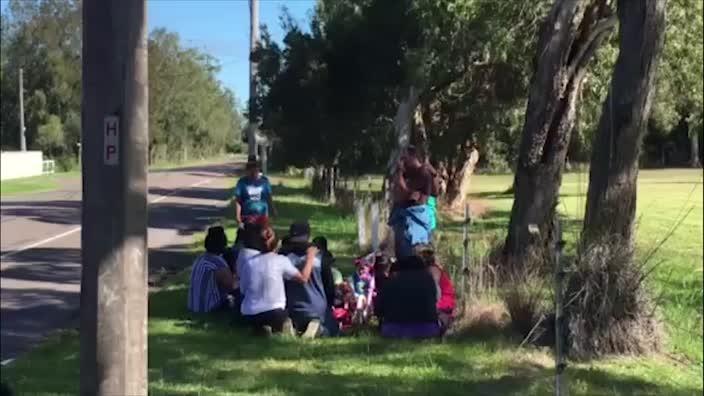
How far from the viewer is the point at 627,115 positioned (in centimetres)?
809

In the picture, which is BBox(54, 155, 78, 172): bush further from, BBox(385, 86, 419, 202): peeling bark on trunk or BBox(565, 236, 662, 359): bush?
BBox(565, 236, 662, 359): bush

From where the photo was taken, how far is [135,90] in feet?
11.3

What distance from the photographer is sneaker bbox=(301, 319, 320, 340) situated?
8.46 meters

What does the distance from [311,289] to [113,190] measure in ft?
17.6

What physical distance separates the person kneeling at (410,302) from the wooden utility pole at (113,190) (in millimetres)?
4790

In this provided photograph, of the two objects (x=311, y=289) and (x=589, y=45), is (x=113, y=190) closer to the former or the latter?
(x=311, y=289)

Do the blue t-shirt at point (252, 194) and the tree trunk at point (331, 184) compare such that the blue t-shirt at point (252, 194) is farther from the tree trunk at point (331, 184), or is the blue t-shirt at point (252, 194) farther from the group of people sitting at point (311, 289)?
the tree trunk at point (331, 184)

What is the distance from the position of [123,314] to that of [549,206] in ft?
25.6

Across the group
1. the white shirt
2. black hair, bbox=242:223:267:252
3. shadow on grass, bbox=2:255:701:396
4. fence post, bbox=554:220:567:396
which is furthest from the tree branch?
fence post, bbox=554:220:567:396

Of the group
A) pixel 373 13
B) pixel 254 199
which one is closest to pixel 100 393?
pixel 254 199

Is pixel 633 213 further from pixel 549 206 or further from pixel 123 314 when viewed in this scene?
pixel 123 314

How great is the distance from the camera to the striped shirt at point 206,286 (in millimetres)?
9602

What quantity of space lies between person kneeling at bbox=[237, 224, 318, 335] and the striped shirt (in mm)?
950

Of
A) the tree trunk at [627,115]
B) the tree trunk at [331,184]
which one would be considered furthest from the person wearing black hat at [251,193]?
the tree trunk at [331,184]
